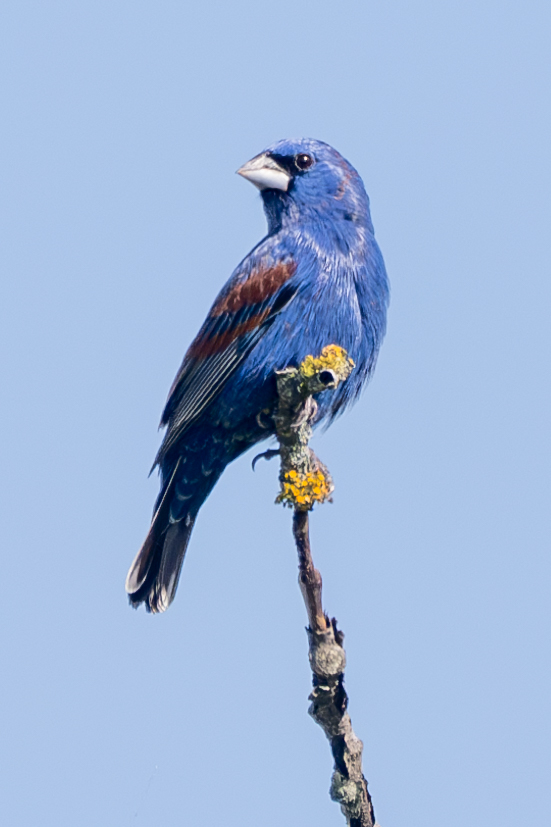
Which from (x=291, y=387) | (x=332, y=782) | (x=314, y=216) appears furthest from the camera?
(x=314, y=216)

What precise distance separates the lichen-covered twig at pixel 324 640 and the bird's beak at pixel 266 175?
1731mm

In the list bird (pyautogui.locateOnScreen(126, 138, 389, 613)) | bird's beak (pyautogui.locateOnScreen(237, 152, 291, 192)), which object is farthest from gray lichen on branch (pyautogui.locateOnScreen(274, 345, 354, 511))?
bird's beak (pyautogui.locateOnScreen(237, 152, 291, 192))

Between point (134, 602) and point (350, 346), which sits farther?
point (134, 602)

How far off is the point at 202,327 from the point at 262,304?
2.02 feet

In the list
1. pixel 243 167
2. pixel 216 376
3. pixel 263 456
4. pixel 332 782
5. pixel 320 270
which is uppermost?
pixel 243 167

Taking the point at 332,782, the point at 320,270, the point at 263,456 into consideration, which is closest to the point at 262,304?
the point at 320,270

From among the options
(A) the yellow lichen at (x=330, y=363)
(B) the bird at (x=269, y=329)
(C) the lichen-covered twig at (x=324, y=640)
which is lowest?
(C) the lichen-covered twig at (x=324, y=640)

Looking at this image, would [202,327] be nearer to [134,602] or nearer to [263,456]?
[263,456]

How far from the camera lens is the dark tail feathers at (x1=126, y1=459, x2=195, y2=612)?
19.0 feet

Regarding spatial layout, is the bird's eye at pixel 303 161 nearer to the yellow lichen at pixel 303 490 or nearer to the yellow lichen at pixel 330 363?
the yellow lichen at pixel 330 363

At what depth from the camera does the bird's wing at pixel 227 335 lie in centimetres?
530

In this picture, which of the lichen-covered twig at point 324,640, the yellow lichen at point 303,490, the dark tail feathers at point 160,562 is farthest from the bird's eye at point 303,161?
the yellow lichen at point 303,490

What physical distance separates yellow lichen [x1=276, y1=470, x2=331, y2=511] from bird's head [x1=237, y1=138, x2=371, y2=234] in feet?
6.01

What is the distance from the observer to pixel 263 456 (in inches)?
212
